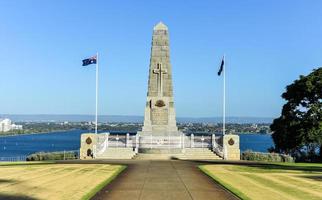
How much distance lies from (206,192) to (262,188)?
2.69 metres

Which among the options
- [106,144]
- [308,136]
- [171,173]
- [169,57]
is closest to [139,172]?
[171,173]

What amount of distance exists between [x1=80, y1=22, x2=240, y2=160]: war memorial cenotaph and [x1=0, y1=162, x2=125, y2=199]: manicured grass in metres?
13.0

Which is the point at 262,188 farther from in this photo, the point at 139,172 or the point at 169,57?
the point at 169,57

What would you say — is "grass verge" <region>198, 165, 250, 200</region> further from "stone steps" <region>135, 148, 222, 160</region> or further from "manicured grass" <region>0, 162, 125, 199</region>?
"stone steps" <region>135, 148, 222, 160</region>

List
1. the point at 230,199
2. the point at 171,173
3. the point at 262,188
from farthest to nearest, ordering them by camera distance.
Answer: the point at 171,173 < the point at 262,188 < the point at 230,199

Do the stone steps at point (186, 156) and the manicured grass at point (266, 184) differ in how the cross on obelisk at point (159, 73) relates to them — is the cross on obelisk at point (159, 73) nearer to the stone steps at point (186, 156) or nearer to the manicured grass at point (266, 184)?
the stone steps at point (186, 156)

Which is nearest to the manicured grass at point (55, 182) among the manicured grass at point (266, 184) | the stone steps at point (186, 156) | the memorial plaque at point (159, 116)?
the manicured grass at point (266, 184)

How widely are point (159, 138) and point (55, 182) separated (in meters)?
20.8

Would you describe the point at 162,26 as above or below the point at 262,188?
above

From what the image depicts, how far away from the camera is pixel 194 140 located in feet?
145

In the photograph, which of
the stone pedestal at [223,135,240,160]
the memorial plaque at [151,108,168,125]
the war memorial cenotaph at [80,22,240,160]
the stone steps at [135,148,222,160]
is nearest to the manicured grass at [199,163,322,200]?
the stone steps at [135,148,222,160]

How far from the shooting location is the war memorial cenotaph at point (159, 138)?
129 ft

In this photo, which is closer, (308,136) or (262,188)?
(262,188)

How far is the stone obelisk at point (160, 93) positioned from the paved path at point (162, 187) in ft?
66.0
